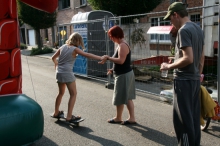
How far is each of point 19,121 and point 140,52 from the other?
4.22 m

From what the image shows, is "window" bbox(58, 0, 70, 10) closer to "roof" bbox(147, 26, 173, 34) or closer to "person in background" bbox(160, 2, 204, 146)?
"roof" bbox(147, 26, 173, 34)

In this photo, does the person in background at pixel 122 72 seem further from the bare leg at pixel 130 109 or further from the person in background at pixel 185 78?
the person in background at pixel 185 78

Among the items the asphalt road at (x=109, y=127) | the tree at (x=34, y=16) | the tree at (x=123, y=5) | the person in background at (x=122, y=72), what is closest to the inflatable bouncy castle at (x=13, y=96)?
the asphalt road at (x=109, y=127)

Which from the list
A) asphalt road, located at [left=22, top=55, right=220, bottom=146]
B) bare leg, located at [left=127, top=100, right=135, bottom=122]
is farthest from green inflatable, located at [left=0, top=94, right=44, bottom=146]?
bare leg, located at [left=127, top=100, right=135, bottom=122]

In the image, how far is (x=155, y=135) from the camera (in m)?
4.43

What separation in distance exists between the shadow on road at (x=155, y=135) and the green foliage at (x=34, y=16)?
1838 centimetres

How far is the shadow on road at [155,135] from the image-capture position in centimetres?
416

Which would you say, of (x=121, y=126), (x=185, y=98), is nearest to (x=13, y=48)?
(x=121, y=126)

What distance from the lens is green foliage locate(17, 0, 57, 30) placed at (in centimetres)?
2097

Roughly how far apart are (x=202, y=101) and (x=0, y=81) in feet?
9.64

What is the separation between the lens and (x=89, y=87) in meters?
8.34

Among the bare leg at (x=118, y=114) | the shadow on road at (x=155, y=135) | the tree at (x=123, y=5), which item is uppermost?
the tree at (x=123, y=5)

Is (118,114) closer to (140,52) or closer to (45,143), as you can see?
(45,143)

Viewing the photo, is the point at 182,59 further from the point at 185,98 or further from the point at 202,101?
the point at 202,101
